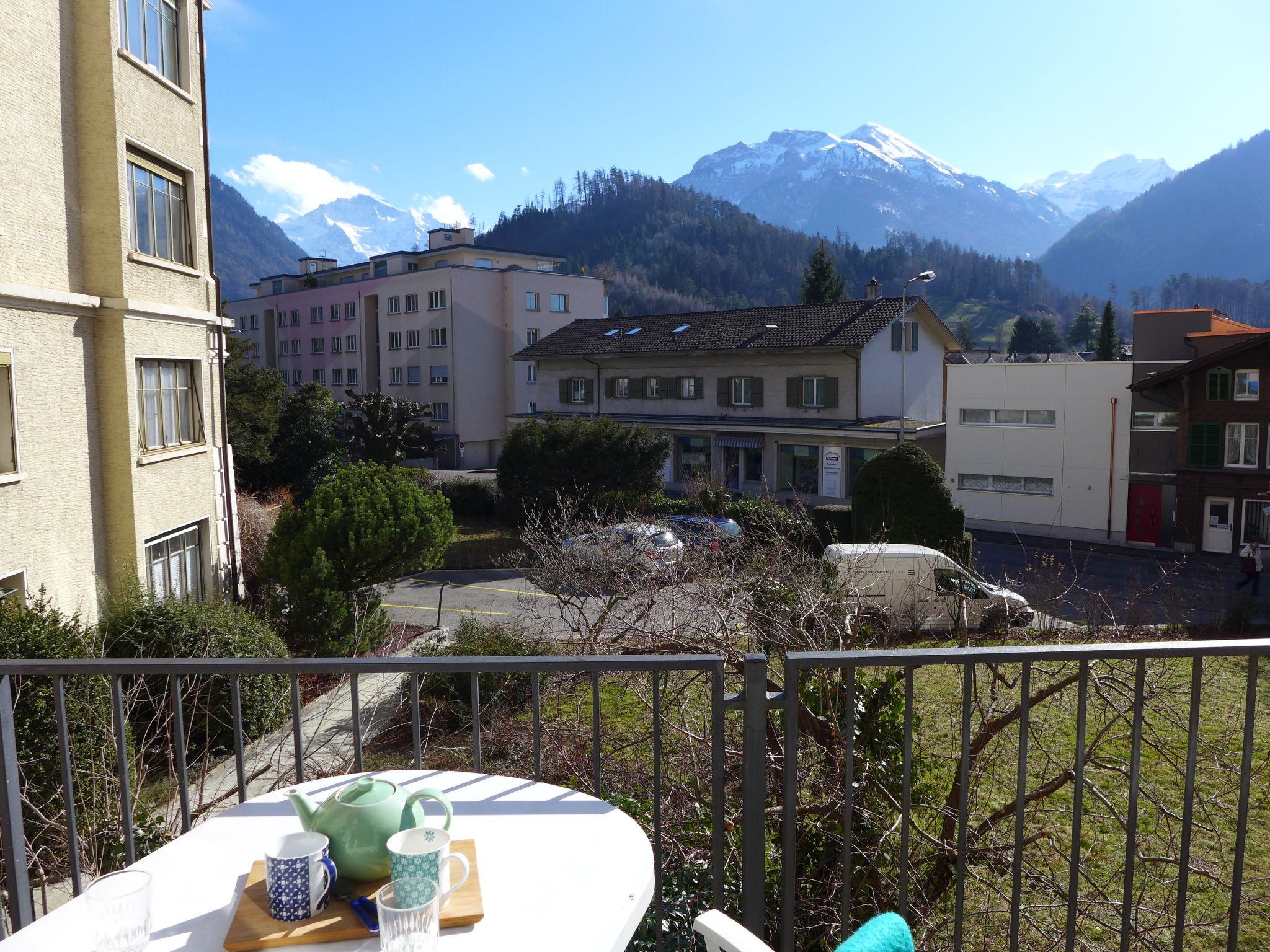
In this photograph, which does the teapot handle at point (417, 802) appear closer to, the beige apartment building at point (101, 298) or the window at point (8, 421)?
the beige apartment building at point (101, 298)

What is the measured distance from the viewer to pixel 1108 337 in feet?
198

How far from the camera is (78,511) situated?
12242mm

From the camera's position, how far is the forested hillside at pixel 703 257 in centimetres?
13138

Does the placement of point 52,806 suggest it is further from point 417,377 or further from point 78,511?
point 417,377

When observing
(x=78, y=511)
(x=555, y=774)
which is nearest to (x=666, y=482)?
(x=78, y=511)

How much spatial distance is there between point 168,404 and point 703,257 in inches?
4994

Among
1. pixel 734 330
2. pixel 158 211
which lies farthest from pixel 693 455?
pixel 158 211

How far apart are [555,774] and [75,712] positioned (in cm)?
369

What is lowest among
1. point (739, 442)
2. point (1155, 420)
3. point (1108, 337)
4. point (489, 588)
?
point (489, 588)

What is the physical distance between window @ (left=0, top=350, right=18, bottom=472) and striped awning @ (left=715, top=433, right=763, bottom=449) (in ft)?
96.2

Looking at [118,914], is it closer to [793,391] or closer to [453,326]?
[793,391]

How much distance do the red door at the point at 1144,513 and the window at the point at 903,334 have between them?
9.71m

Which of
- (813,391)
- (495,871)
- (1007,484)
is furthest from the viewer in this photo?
(813,391)

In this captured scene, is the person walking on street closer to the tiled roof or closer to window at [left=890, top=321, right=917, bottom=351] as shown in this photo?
the tiled roof
